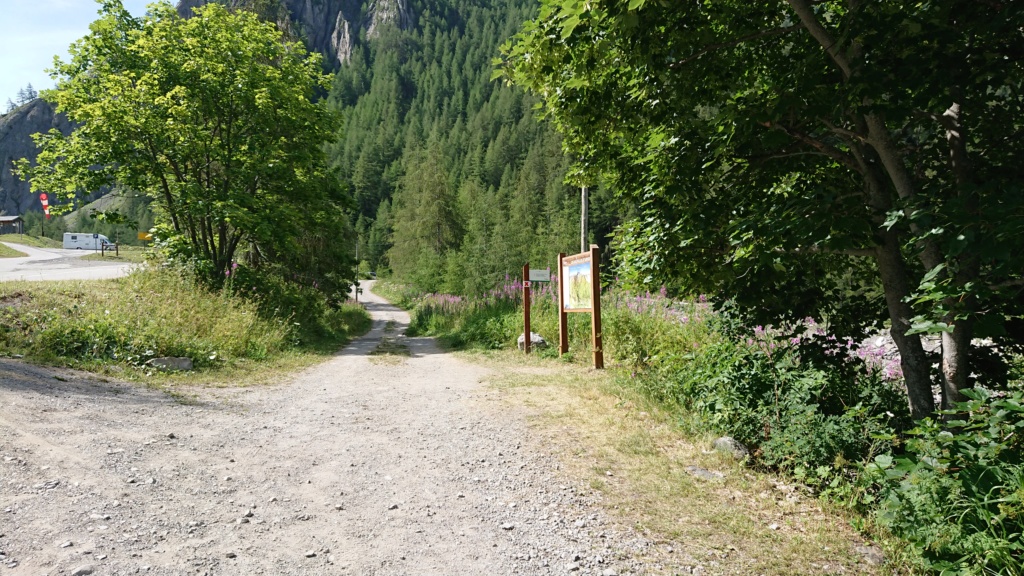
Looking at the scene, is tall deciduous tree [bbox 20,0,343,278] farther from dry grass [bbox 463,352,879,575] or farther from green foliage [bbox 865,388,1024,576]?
green foliage [bbox 865,388,1024,576]

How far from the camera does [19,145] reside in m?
171

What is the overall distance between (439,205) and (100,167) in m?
35.8

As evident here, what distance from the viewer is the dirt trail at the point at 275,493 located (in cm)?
293

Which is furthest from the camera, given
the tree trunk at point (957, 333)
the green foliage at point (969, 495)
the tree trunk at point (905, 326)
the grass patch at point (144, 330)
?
the grass patch at point (144, 330)

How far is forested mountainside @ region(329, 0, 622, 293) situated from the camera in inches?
1696

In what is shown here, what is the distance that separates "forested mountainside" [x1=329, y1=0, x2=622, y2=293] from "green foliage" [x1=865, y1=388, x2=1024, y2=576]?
134 inches

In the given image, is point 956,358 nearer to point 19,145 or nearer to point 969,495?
point 969,495

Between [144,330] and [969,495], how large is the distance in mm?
9941

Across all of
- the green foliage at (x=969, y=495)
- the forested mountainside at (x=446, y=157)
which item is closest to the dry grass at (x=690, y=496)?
the green foliage at (x=969, y=495)

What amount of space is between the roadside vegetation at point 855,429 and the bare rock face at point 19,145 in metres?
212

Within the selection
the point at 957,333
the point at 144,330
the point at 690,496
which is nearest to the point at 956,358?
the point at 957,333

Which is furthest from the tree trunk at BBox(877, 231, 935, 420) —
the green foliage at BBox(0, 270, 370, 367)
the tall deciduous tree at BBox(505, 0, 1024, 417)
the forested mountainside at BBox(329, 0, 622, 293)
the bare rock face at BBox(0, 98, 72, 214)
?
the bare rock face at BBox(0, 98, 72, 214)

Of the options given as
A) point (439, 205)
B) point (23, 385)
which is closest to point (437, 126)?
point (439, 205)

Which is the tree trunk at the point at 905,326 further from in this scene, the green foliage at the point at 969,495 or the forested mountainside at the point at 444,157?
the forested mountainside at the point at 444,157
